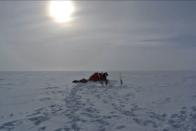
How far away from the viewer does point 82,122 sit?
382 inches

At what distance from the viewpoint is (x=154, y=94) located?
15.4 metres

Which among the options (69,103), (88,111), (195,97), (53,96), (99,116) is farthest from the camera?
(53,96)

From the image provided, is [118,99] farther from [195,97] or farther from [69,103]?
[195,97]

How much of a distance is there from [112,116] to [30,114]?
345 centimetres

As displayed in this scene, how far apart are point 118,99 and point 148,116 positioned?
3.46 meters

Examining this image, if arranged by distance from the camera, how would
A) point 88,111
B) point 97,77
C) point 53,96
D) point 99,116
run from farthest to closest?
point 97,77, point 53,96, point 88,111, point 99,116

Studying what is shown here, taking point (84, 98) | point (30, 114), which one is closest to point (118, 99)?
point (84, 98)

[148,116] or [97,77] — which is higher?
[97,77]

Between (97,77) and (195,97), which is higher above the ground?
(97,77)

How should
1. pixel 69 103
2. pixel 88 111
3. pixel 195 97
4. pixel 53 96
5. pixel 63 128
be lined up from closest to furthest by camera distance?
pixel 63 128
pixel 88 111
pixel 69 103
pixel 195 97
pixel 53 96

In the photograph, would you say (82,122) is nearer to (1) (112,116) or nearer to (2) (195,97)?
(1) (112,116)

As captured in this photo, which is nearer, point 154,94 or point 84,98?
point 84,98

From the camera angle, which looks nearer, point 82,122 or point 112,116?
point 82,122

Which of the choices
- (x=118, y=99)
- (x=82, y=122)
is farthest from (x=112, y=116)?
(x=118, y=99)
